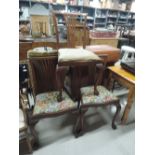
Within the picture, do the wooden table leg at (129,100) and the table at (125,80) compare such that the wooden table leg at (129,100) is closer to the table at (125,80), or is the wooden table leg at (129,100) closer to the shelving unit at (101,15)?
the table at (125,80)

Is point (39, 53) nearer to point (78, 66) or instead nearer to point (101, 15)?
point (78, 66)

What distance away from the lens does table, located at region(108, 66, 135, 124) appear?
1.76 metres

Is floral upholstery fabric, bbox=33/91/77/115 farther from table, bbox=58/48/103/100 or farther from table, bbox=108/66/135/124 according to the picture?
table, bbox=108/66/135/124

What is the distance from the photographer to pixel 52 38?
2578mm

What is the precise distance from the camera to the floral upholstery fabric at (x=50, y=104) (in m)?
1.44

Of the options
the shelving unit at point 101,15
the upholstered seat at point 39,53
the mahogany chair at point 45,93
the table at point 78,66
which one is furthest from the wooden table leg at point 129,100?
the shelving unit at point 101,15

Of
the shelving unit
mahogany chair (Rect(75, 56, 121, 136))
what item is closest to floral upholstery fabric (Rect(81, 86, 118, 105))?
mahogany chair (Rect(75, 56, 121, 136))
